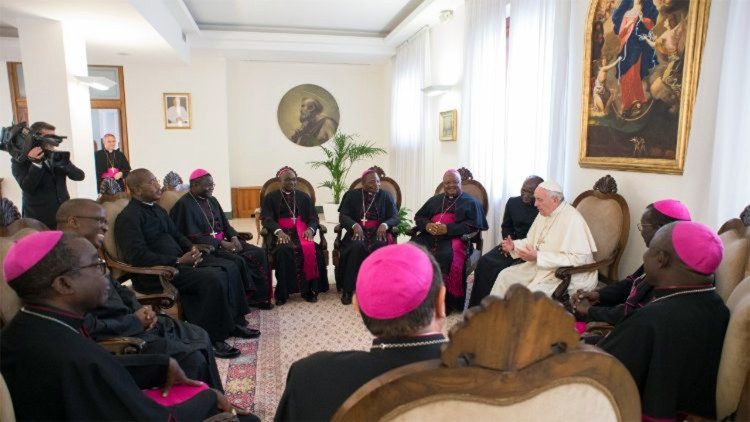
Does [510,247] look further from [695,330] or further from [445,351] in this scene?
[445,351]

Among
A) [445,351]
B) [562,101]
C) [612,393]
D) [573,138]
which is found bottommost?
[612,393]

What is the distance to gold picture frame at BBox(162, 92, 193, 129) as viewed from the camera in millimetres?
9750

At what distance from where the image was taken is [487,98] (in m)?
5.83

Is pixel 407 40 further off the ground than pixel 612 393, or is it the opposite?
pixel 407 40

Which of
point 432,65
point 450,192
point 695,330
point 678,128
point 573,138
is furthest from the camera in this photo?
point 432,65

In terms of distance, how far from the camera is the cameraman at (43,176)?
4.02 metres

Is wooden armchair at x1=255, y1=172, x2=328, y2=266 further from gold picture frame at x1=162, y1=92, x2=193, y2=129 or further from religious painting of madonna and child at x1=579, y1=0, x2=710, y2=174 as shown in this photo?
gold picture frame at x1=162, y1=92, x2=193, y2=129

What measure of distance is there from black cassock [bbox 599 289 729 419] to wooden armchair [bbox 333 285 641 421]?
1.12 metres

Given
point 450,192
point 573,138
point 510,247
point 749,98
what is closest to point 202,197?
point 450,192

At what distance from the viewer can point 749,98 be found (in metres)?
2.68

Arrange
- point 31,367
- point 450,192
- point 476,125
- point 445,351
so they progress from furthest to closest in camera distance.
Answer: point 476,125 → point 450,192 → point 31,367 → point 445,351

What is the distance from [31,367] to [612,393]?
1.75 meters

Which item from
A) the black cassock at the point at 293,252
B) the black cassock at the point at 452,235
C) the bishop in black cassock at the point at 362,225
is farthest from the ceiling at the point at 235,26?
the black cassock at the point at 452,235

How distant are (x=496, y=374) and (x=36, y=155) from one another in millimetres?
4603
